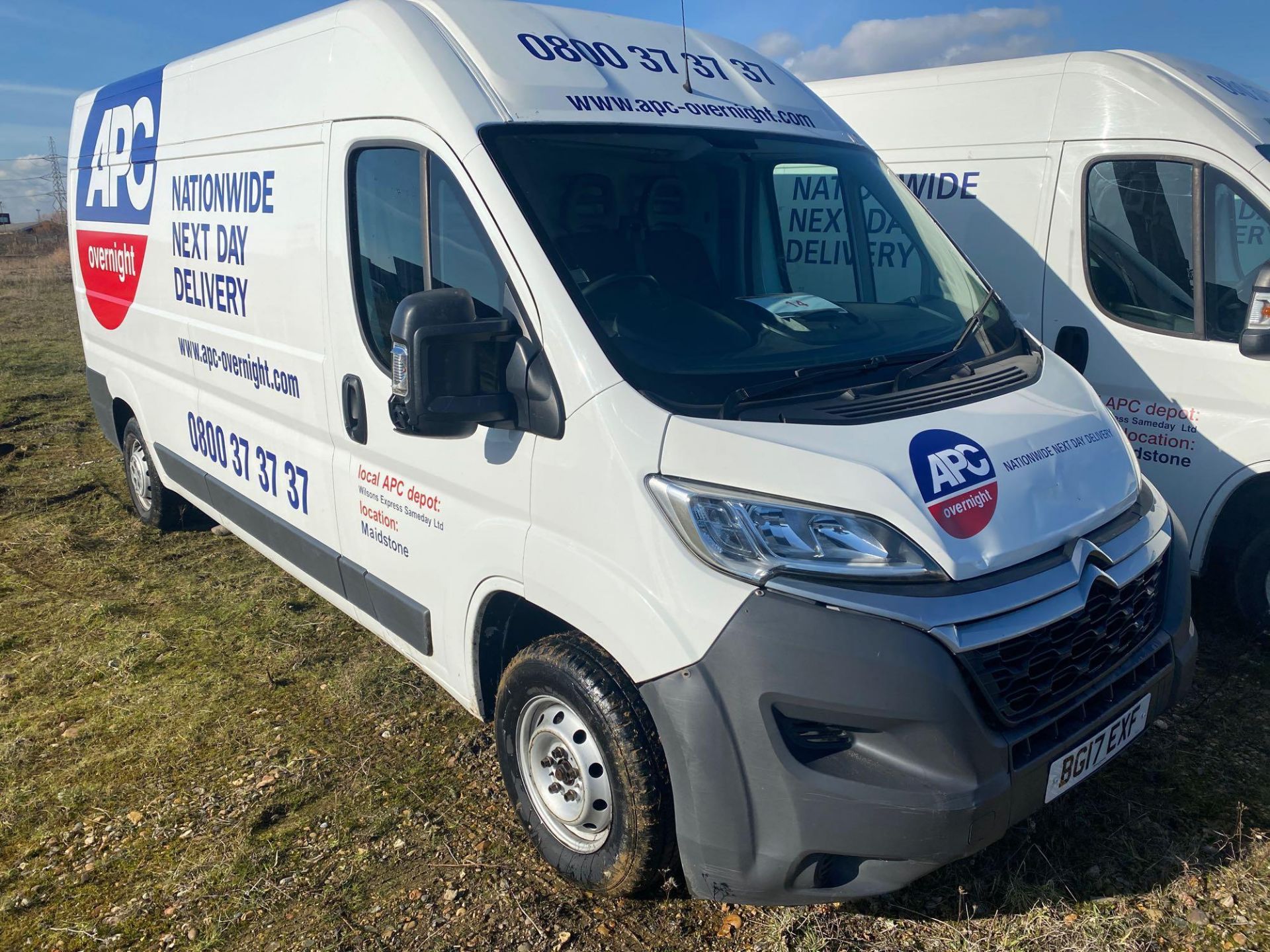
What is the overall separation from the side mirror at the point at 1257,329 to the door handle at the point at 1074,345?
2.18ft

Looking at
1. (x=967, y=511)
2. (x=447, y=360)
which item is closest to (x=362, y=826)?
(x=447, y=360)

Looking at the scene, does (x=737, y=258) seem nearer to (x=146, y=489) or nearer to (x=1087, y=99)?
(x=1087, y=99)

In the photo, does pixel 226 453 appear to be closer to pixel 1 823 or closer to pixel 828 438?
pixel 1 823

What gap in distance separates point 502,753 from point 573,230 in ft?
5.11

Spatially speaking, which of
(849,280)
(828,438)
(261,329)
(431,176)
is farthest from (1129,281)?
(261,329)

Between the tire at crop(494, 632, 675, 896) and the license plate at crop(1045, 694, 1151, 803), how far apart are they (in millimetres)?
942

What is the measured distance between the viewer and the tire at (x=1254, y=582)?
4094mm

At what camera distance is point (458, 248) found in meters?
2.84

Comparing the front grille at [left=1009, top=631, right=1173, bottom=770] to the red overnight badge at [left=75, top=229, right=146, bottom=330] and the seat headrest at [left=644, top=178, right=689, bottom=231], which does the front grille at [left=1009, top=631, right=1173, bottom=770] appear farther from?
the red overnight badge at [left=75, top=229, right=146, bottom=330]

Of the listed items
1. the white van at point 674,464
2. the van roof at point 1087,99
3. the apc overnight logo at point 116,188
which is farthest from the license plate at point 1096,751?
the apc overnight logo at point 116,188

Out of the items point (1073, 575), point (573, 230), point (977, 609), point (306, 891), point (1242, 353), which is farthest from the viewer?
point (1242, 353)

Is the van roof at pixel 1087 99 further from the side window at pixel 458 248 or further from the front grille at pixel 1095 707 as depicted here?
the side window at pixel 458 248

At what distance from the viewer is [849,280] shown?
10.8 feet

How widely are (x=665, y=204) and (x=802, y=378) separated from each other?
816 mm
